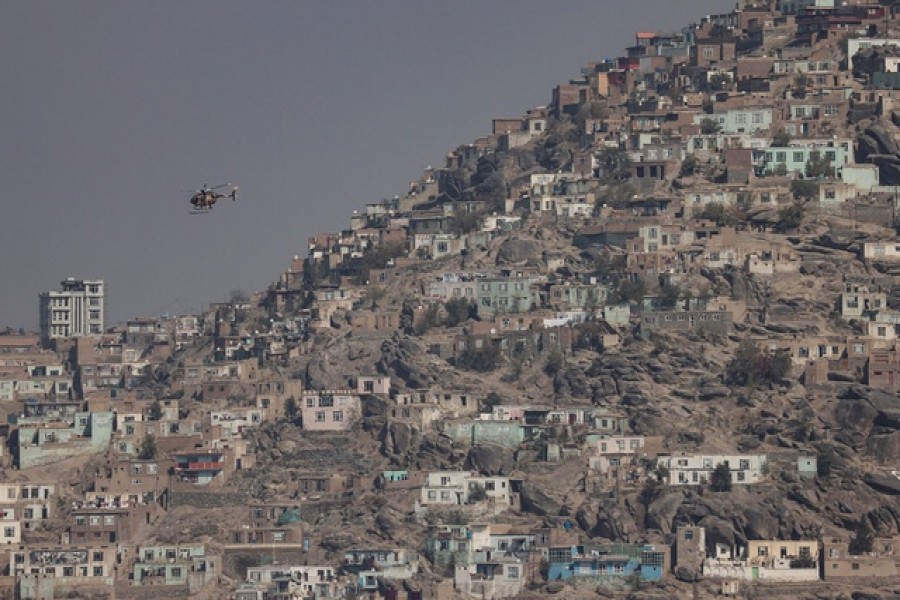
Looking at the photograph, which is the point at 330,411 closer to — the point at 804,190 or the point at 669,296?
the point at 669,296

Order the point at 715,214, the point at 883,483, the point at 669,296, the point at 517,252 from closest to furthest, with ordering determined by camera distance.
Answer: the point at 883,483 < the point at 669,296 < the point at 715,214 < the point at 517,252

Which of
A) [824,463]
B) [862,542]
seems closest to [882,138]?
[824,463]

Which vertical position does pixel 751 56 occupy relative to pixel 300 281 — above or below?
above

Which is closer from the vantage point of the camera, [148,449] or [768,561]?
[768,561]

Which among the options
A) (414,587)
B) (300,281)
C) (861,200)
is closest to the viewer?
(414,587)

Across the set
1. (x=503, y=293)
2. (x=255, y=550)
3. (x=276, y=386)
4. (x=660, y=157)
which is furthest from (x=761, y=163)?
(x=255, y=550)

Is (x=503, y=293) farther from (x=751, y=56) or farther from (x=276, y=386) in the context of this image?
(x=751, y=56)

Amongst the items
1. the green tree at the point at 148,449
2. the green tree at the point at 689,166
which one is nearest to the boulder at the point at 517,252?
the green tree at the point at 689,166

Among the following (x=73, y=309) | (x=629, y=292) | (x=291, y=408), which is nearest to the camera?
(x=291, y=408)
